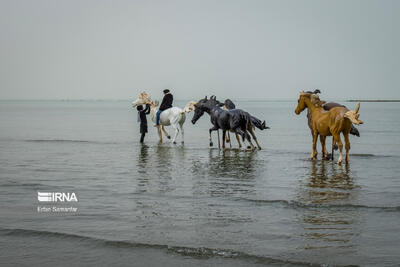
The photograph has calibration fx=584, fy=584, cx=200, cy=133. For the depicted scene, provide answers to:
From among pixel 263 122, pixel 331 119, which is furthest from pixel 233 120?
pixel 331 119

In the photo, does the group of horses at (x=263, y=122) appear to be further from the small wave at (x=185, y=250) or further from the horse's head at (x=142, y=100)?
the small wave at (x=185, y=250)

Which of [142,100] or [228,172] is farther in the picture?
[142,100]

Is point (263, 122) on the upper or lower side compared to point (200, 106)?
lower

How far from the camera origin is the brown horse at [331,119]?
1526 cm

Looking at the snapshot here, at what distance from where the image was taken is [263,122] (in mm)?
20188

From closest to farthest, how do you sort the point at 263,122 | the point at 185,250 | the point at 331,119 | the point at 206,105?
the point at 185,250 < the point at 331,119 < the point at 263,122 < the point at 206,105

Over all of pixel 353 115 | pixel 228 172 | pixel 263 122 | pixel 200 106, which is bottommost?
pixel 228 172

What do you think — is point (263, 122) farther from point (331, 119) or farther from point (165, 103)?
point (165, 103)

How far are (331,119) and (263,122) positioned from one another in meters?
4.66

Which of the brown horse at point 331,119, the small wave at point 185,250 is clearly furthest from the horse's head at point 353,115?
the small wave at point 185,250

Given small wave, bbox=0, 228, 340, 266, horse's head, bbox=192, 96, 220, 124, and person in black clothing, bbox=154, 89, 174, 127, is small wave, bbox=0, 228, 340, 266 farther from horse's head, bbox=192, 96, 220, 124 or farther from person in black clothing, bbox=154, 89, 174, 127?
person in black clothing, bbox=154, 89, 174, 127

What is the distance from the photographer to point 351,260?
6562 millimetres

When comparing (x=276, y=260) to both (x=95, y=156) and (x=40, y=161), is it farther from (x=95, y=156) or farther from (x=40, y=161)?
(x=95, y=156)

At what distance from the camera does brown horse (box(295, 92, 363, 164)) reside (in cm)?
1526
